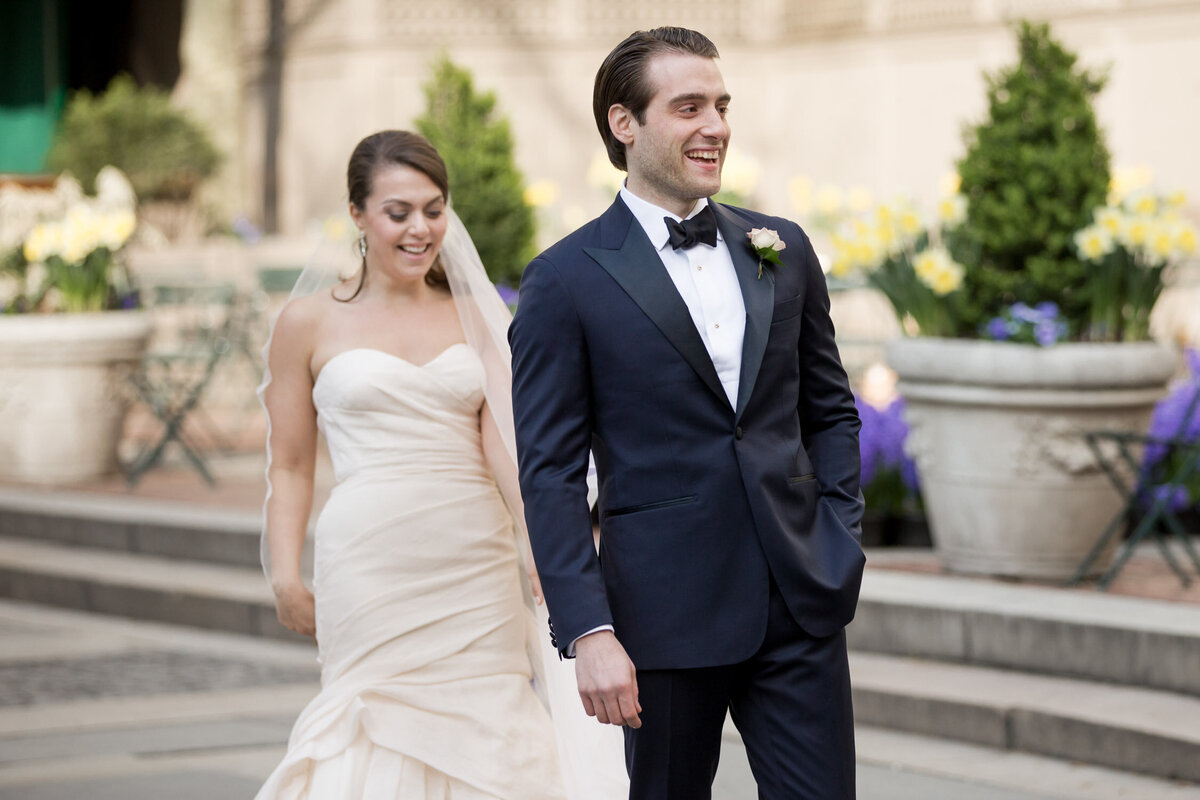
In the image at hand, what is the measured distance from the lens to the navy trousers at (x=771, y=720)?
9.20 feet

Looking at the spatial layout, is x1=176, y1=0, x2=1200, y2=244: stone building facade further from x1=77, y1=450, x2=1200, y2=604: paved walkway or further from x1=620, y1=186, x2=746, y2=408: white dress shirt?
x1=620, y1=186, x2=746, y2=408: white dress shirt

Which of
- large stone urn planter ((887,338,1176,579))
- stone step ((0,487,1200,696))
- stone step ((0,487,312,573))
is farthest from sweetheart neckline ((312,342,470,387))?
stone step ((0,487,312,573))

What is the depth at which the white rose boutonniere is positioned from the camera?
2879 mm

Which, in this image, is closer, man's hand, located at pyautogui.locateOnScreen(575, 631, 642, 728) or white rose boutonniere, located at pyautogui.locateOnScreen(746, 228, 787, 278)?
man's hand, located at pyautogui.locateOnScreen(575, 631, 642, 728)

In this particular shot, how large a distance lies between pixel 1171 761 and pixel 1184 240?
2.35 meters

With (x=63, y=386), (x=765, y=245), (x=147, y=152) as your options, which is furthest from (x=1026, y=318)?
(x=147, y=152)

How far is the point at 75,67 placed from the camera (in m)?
25.0

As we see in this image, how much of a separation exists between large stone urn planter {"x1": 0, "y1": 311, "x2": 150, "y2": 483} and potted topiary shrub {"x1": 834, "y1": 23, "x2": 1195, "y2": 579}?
17.7 ft

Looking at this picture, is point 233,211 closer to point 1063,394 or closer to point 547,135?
point 547,135

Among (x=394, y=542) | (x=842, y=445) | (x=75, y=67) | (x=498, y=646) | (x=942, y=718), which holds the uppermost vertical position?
(x=75, y=67)

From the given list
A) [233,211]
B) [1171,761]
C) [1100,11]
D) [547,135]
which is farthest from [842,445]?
[233,211]

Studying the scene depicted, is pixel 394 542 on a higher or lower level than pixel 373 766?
higher

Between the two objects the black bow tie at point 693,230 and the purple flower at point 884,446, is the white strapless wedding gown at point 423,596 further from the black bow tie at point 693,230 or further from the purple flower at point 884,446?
the purple flower at point 884,446

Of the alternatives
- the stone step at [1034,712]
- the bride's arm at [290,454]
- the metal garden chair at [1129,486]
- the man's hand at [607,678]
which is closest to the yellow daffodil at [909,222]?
the metal garden chair at [1129,486]
